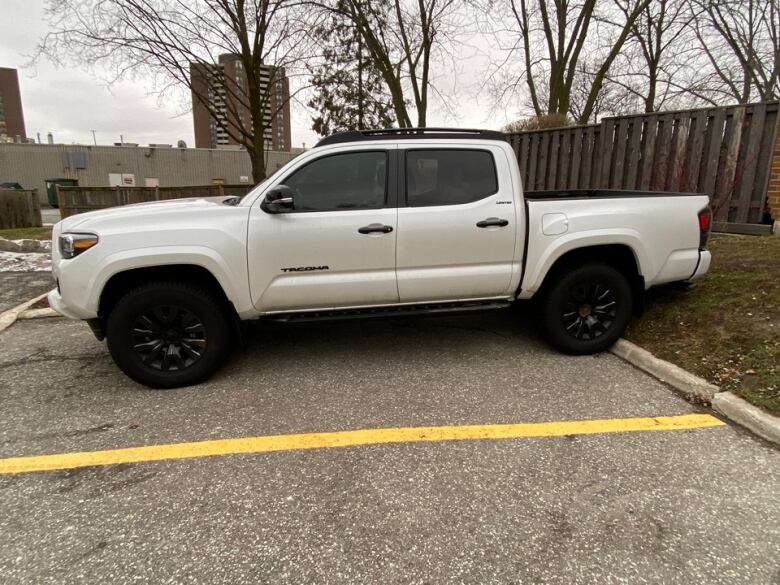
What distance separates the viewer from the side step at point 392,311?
392cm

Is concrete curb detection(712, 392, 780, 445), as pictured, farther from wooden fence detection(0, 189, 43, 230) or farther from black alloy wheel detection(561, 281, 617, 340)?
wooden fence detection(0, 189, 43, 230)

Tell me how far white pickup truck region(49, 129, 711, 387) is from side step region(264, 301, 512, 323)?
0.01m

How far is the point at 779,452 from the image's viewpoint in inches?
111

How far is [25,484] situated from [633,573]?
3.08m

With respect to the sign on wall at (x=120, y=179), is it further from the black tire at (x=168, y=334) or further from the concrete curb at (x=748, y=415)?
the concrete curb at (x=748, y=415)

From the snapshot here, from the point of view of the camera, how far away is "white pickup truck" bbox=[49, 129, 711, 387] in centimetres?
362

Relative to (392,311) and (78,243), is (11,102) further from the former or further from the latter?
(392,311)

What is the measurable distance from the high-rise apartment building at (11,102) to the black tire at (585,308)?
83.5 m

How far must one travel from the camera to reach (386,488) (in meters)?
2.56

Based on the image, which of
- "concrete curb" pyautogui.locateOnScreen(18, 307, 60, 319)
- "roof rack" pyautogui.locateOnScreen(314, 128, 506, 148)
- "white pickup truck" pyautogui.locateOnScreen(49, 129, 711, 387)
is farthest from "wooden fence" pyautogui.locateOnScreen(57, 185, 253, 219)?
"white pickup truck" pyautogui.locateOnScreen(49, 129, 711, 387)

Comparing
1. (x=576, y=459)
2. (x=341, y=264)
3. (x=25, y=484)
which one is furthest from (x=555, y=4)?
(x=25, y=484)

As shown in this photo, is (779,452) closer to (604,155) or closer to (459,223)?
(459,223)

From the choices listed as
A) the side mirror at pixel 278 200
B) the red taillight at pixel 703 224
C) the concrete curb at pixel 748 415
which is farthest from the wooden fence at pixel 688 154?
the side mirror at pixel 278 200

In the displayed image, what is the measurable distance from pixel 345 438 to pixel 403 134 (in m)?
2.57
